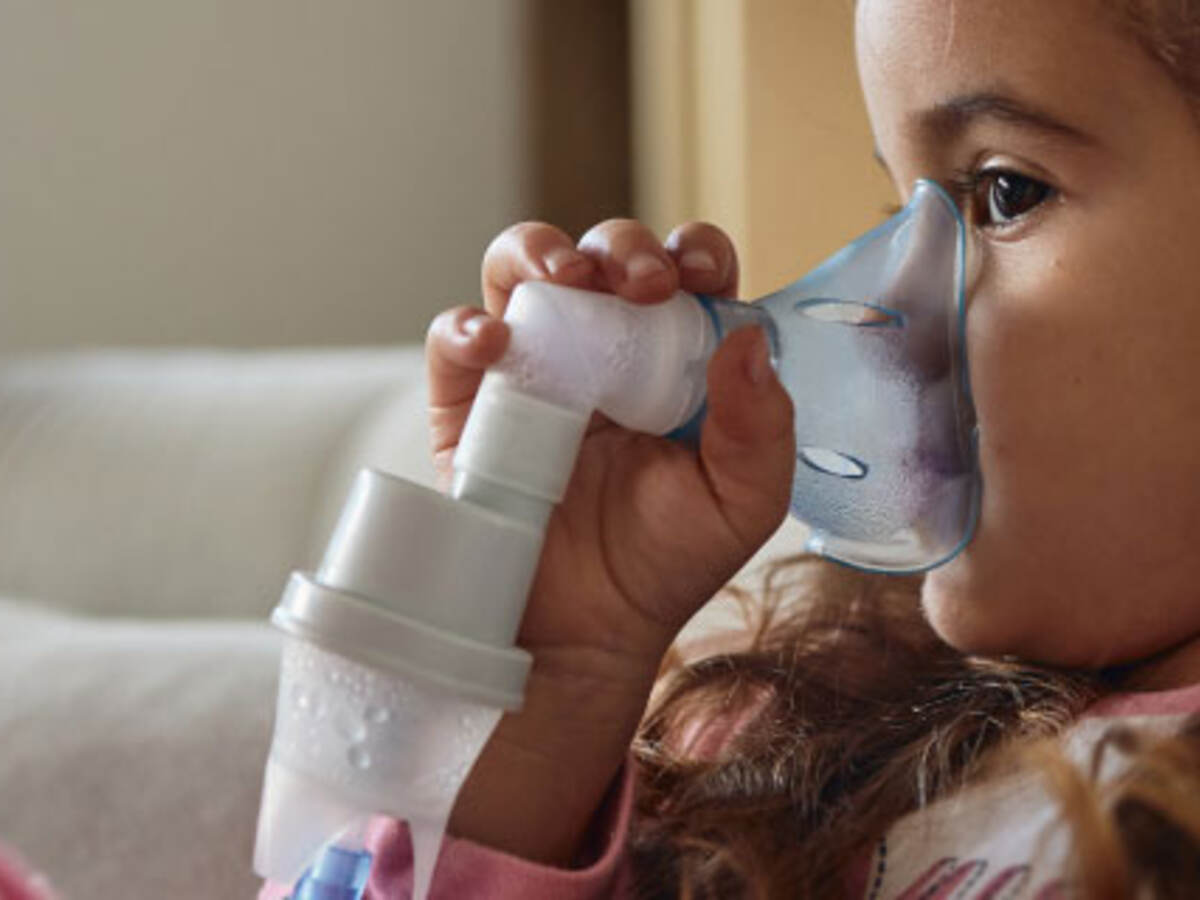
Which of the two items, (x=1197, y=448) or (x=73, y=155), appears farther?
(x=73, y=155)

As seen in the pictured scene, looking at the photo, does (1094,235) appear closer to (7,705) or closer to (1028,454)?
(1028,454)

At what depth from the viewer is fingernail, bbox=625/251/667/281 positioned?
2.16 feet

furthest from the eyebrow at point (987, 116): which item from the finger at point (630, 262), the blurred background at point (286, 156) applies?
the blurred background at point (286, 156)

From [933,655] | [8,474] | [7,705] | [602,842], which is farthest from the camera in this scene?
[8,474]

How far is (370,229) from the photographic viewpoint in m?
2.50

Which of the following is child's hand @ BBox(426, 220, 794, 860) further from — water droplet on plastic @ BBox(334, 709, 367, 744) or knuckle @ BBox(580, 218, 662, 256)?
water droplet on plastic @ BBox(334, 709, 367, 744)

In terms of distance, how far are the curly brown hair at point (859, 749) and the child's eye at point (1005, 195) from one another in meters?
0.07

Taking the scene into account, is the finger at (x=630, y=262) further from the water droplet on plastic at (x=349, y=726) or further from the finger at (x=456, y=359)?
the water droplet on plastic at (x=349, y=726)

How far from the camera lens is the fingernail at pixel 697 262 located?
72 cm

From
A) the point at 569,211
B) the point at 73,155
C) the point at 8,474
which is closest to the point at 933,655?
the point at 8,474

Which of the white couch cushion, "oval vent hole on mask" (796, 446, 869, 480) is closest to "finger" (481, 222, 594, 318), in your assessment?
"oval vent hole on mask" (796, 446, 869, 480)

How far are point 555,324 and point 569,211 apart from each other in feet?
6.17

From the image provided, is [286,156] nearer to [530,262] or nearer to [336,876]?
[530,262]

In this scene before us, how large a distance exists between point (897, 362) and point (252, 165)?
1.89m
